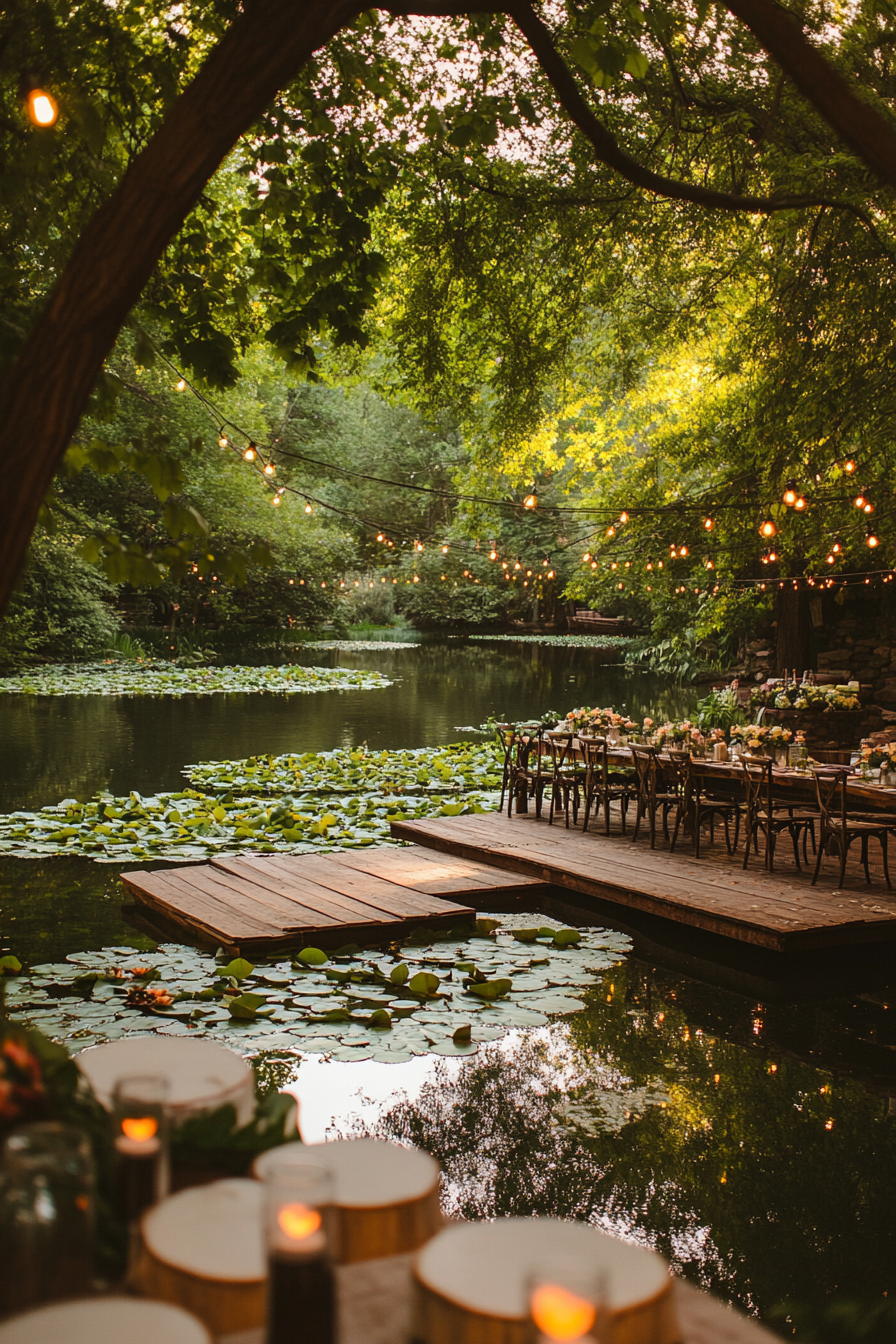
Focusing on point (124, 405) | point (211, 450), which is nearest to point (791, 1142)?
point (124, 405)

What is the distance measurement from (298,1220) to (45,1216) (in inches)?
13.0

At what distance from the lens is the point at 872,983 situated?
21.7ft

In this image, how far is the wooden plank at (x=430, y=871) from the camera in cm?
839

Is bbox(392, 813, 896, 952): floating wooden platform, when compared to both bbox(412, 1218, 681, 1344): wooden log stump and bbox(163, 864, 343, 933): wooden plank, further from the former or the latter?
bbox(412, 1218, 681, 1344): wooden log stump

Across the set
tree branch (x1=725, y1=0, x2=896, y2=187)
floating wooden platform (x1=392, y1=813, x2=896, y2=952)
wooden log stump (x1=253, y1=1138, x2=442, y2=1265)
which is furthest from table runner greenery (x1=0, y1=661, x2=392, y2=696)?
wooden log stump (x1=253, y1=1138, x2=442, y2=1265)

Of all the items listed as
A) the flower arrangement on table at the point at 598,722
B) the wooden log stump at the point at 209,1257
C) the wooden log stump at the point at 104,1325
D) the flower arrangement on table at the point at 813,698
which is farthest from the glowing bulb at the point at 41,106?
the flower arrangement on table at the point at 813,698

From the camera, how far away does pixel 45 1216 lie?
4.04 feet

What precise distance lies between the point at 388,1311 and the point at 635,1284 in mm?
310

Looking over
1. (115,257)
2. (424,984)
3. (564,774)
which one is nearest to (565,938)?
(424,984)

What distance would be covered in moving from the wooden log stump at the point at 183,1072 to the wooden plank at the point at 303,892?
16.7 feet

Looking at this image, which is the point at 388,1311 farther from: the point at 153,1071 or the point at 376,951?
the point at 376,951

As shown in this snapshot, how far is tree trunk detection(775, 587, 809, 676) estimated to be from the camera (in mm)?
19969

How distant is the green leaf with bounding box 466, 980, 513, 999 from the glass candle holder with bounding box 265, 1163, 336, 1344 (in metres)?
4.94

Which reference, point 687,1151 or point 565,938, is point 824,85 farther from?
point 565,938
